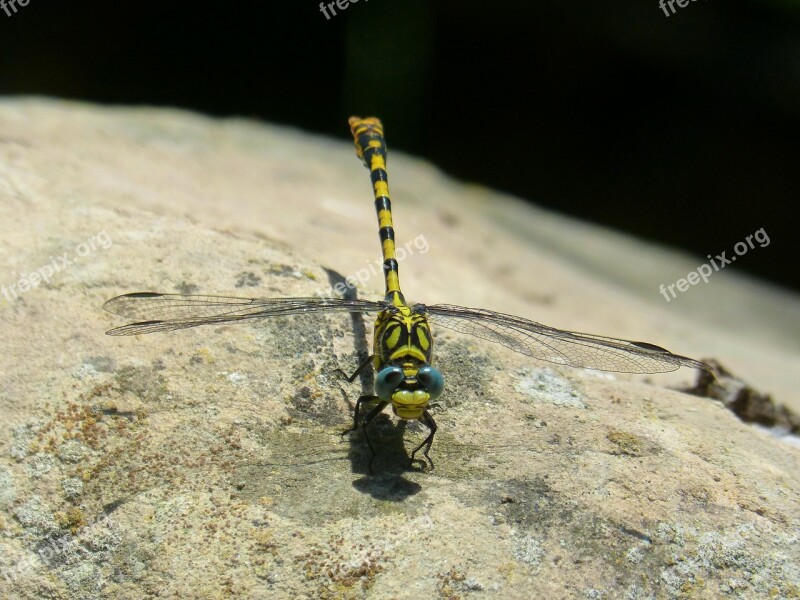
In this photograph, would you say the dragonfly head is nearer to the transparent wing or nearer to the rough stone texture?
the rough stone texture

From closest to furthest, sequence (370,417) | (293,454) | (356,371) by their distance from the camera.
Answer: (293,454) < (370,417) < (356,371)

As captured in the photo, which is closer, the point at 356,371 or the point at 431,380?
the point at 431,380

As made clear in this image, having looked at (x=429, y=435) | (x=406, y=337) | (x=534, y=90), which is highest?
(x=534, y=90)

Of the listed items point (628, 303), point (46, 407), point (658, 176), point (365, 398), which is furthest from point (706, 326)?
point (46, 407)

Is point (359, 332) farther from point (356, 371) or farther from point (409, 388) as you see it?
point (409, 388)

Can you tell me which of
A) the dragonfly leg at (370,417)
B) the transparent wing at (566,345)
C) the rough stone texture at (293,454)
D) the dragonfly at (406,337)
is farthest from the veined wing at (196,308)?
the transparent wing at (566,345)

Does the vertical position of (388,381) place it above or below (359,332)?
below

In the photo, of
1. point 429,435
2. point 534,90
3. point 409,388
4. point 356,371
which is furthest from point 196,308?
point 534,90
